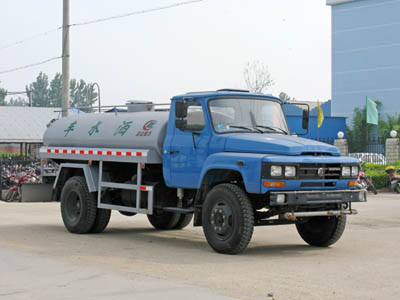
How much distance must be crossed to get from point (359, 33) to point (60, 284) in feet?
237

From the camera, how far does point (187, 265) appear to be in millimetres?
10602

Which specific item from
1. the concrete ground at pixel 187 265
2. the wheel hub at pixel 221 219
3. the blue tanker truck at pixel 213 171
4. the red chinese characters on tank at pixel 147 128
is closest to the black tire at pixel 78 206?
the blue tanker truck at pixel 213 171

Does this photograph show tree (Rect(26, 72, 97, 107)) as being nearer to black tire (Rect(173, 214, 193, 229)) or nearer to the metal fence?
the metal fence

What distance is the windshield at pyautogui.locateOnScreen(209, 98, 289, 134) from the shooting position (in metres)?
12.4

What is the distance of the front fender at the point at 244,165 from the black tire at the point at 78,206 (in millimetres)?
3555

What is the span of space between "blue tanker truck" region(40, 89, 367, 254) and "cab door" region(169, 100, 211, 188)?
2cm

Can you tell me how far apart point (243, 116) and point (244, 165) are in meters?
1.42

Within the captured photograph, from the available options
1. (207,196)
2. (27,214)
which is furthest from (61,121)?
(207,196)

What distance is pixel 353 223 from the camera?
17172 mm

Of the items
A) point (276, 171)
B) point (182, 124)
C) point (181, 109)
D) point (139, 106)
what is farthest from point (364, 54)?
point (276, 171)

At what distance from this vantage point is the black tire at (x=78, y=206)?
14.6 metres

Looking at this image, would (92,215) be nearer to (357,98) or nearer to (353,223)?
(353,223)

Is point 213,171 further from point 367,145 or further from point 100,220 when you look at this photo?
point 367,145

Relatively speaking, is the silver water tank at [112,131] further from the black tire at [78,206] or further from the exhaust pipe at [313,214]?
the exhaust pipe at [313,214]
